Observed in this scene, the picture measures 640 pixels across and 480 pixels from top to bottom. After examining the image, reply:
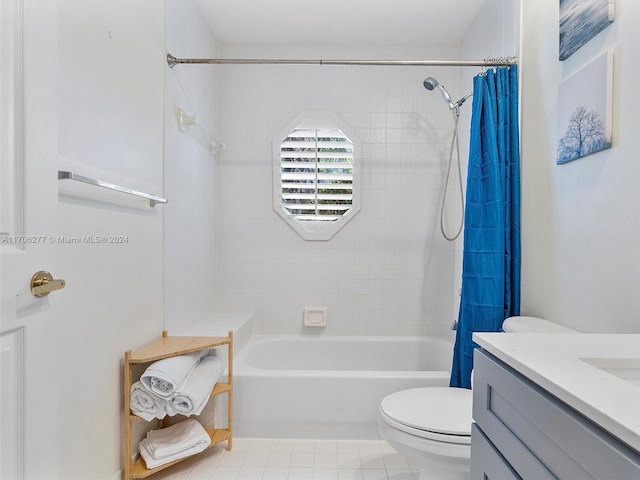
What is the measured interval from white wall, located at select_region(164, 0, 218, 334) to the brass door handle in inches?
44.7

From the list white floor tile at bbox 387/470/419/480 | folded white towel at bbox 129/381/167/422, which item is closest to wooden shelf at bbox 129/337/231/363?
folded white towel at bbox 129/381/167/422

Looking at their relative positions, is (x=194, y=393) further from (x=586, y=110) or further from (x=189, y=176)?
(x=586, y=110)

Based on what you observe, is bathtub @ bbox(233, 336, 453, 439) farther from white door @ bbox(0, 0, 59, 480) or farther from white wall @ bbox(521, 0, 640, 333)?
white door @ bbox(0, 0, 59, 480)

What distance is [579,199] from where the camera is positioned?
144 cm

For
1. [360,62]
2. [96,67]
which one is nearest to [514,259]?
[360,62]

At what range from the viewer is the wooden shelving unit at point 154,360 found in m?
1.57

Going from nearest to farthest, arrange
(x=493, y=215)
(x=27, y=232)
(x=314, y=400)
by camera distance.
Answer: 1. (x=27, y=232)
2. (x=493, y=215)
3. (x=314, y=400)

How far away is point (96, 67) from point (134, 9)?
16.5 inches

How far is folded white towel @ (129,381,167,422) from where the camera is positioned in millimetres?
1559

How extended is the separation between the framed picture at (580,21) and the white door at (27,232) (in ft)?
5.22

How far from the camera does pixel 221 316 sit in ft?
8.84

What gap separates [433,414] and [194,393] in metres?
0.93

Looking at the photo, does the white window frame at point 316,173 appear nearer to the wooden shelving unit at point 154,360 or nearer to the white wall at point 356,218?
the white wall at point 356,218

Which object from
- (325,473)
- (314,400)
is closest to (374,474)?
(325,473)
